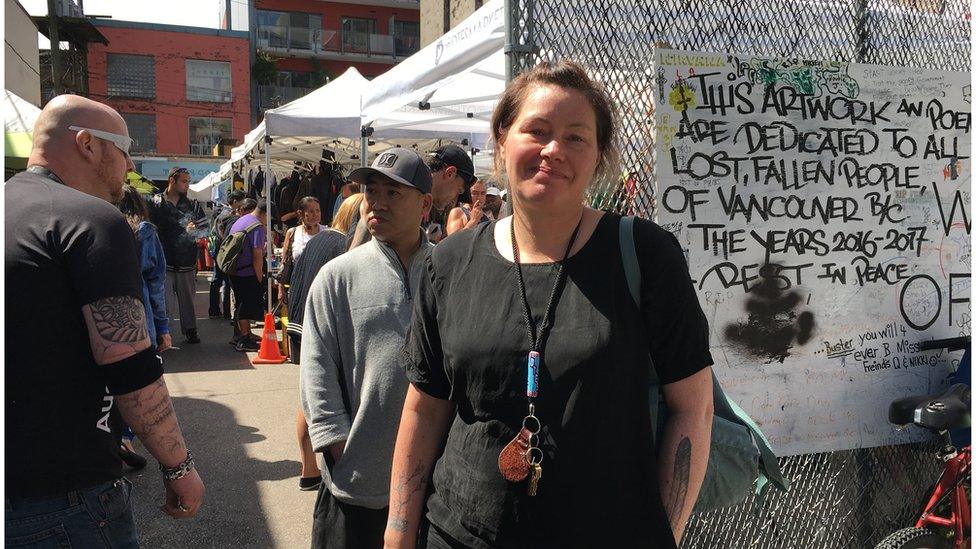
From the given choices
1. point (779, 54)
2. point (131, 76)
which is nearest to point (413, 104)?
point (779, 54)

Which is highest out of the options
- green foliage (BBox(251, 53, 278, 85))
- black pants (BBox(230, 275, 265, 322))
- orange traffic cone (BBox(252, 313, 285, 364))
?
green foliage (BBox(251, 53, 278, 85))

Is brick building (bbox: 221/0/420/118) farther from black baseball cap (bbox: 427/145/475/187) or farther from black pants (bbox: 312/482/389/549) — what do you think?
black pants (bbox: 312/482/389/549)

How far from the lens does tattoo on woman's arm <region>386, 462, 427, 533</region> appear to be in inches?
74.4

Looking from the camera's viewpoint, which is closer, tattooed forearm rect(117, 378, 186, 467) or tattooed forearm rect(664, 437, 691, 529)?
tattooed forearm rect(664, 437, 691, 529)

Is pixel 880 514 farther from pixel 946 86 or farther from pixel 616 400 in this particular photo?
pixel 616 400

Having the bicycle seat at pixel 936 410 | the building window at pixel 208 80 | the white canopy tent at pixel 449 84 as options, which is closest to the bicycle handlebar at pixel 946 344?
the bicycle seat at pixel 936 410

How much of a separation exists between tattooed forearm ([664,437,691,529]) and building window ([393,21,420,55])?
43.6 meters

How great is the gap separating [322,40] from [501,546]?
144 ft

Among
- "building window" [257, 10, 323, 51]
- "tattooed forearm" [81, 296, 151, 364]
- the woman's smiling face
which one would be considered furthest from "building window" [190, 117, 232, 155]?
the woman's smiling face

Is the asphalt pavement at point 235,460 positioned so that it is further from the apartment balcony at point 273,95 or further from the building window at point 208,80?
the apartment balcony at point 273,95

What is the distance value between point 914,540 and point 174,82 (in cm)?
3972

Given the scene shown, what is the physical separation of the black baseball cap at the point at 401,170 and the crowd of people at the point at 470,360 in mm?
261

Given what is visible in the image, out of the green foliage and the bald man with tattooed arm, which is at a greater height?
the green foliage

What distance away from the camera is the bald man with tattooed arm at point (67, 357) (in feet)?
6.40
